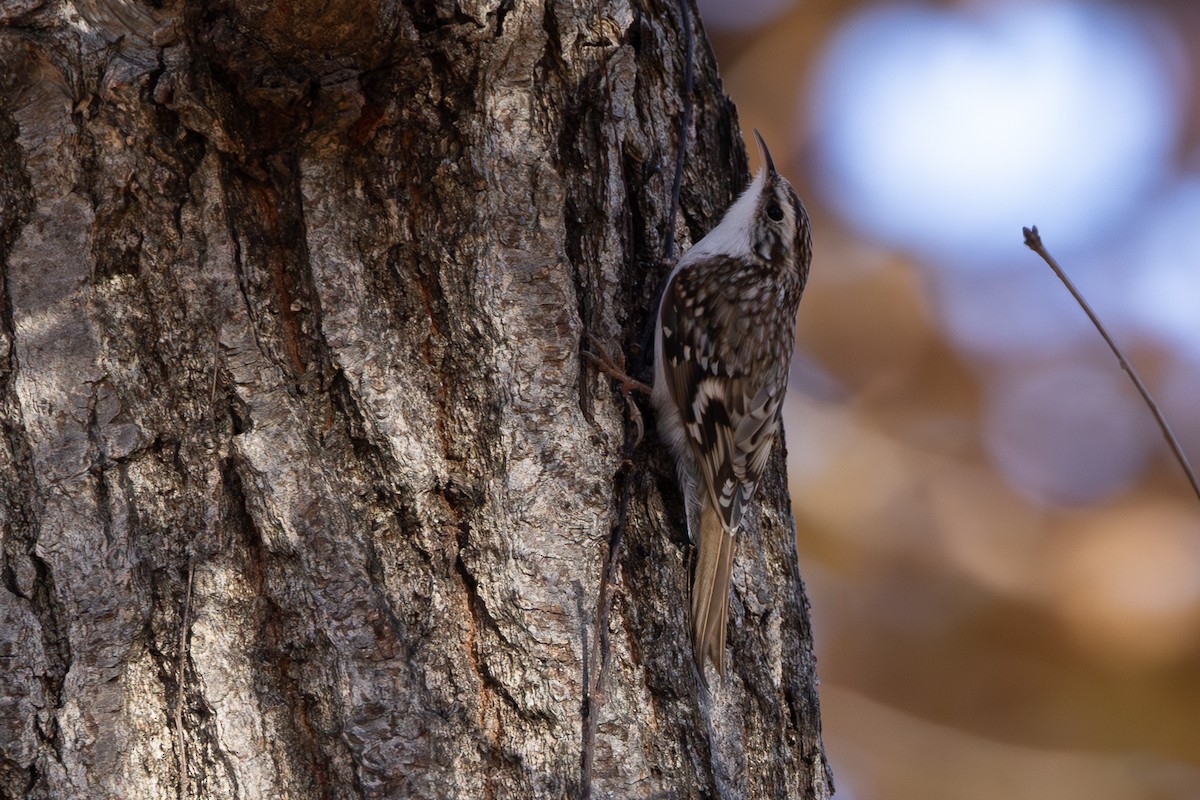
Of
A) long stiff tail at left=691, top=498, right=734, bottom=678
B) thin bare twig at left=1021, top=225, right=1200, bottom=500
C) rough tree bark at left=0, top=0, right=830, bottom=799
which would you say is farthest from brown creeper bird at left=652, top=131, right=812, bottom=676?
thin bare twig at left=1021, top=225, right=1200, bottom=500

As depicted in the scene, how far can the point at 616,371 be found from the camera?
1.54 meters

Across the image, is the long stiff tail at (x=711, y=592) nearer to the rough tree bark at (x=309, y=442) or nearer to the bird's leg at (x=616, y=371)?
the rough tree bark at (x=309, y=442)

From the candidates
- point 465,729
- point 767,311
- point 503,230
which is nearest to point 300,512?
point 465,729

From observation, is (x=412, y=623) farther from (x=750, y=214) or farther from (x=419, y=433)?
(x=750, y=214)

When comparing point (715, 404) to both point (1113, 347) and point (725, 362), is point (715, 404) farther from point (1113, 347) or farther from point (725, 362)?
point (1113, 347)

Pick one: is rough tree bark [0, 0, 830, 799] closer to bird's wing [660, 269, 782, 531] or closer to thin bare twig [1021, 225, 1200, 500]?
bird's wing [660, 269, 782, 531]

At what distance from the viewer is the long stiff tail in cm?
147

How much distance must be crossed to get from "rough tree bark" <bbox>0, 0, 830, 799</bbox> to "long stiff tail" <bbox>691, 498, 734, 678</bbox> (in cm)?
4

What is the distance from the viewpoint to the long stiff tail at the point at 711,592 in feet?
4.82

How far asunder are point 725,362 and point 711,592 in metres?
0.87

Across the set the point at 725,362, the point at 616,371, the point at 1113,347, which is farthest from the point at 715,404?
the point at 1113,347

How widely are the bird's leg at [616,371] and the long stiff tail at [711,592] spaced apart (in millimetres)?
195

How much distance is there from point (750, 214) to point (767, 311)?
0.35 metres

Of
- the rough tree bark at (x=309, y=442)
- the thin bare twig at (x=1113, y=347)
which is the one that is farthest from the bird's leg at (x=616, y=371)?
the thin bare twig at (x=1113, y=347)
